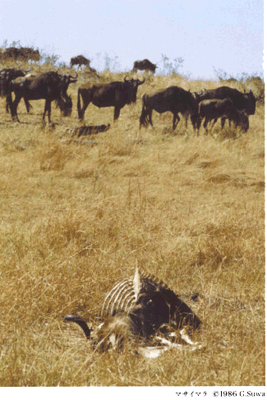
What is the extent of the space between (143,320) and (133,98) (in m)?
11.6

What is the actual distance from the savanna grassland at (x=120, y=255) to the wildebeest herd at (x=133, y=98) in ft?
12.7

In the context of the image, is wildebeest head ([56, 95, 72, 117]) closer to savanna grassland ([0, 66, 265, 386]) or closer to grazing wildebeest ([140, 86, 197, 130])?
grazing wildebeest ([140, 86, 197, 130])

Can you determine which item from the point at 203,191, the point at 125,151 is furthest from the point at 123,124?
the point at 203,191

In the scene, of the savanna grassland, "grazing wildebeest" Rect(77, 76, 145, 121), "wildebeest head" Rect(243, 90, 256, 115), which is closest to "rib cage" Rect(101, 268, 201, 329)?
the savanna grassland

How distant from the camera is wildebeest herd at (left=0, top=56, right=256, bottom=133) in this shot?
12.4 meters

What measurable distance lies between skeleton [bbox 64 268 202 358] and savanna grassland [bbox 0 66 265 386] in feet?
0.26

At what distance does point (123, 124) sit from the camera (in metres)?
13.6

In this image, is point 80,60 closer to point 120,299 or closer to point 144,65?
point 144,65

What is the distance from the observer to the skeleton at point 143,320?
247 centimetres

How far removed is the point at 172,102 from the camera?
42.2 ft

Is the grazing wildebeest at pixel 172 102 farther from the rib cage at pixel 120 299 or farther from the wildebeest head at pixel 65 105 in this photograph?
the rib cage at pixel 120 299

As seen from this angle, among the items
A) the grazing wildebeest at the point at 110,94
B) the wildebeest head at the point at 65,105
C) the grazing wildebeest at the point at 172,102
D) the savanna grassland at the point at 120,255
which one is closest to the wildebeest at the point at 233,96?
the grazing wildebeest at the point at 172,102

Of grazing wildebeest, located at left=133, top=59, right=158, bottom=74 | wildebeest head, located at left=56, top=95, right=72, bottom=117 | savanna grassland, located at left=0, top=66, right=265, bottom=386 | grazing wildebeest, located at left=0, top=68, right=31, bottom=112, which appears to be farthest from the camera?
grazing wildebeest, located at left=133, top=59, right=158, bottom=74

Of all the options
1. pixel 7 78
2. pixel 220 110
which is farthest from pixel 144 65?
pixel 220 110
